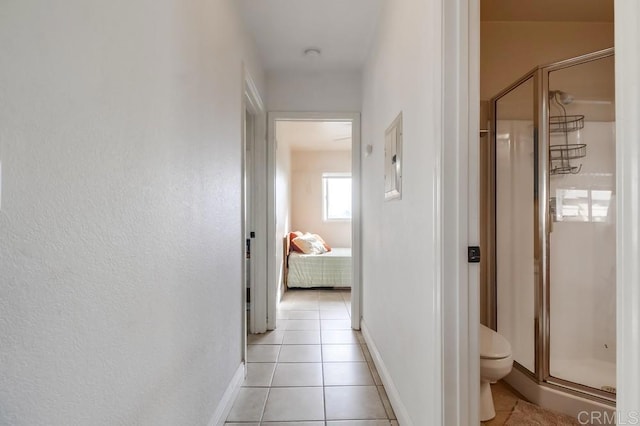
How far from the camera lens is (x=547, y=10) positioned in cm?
235

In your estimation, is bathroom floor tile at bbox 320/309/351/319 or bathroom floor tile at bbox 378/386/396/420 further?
bathroom floor tile at bbox 320/309/351/319

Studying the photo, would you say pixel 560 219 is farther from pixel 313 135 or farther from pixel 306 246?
pixel 313 135

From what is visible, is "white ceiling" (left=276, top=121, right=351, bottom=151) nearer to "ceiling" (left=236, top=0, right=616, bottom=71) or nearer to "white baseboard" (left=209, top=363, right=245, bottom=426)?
"ceiling" (left=236, top=0, right=616, bottom=71)

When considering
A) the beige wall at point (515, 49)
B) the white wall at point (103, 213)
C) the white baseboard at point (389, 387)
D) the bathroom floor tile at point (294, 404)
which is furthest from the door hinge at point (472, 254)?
the beige wall at point (515, 49)

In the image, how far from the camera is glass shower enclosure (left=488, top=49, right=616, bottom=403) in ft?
7.13

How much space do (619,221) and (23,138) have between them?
110 centimetres

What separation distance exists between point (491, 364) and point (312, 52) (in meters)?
2.67

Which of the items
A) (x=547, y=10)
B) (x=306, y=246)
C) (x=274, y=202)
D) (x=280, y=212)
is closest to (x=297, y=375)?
(x=274, y=202)

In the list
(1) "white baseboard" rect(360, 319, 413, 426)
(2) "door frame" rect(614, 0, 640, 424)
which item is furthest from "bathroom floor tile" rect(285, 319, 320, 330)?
(2) "door frame" rect(614, 0, 640, 424)

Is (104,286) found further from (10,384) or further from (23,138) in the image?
(23,138)

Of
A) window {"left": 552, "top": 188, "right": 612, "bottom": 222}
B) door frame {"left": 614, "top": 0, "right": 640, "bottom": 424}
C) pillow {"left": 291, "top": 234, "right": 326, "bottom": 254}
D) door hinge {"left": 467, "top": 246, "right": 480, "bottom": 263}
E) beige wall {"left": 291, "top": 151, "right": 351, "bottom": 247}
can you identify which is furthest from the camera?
beige wall {"left": 291, "top": 151, "right": 351, "bottom": 247}

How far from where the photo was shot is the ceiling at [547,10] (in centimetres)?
227

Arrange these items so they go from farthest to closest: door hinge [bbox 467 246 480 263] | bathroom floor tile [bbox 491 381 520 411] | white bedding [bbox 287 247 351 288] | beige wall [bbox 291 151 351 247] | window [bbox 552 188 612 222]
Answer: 1. beige wall [bbox 291 151 351 247]
2. white bedding [bbox 287 247 351 288]
3. window [bbox 552 188 612 222]
4. bathroom floor tile [bbox 491 381 520 411]
5. door hinge [bbox 467 246 480 263]

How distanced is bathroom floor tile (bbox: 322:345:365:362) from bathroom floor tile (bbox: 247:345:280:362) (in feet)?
1.34
